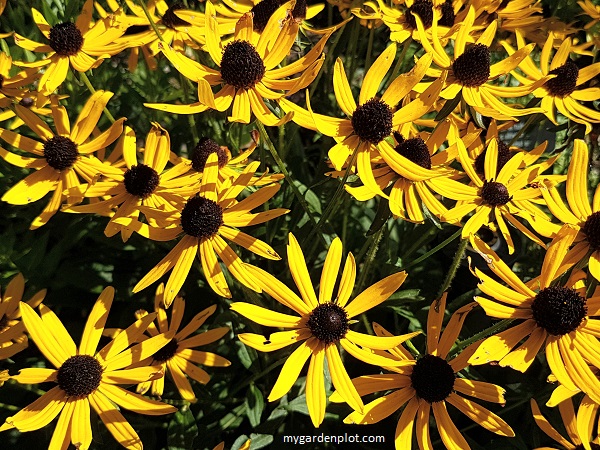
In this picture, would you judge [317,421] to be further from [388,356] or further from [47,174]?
[47,174]

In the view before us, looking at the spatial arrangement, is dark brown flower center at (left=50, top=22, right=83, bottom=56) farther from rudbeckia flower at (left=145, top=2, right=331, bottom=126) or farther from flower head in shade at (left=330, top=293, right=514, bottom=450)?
flower head in shade at (left=330, top=293, right=514, bottom=450)

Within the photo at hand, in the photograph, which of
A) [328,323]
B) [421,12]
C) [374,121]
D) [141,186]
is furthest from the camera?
[421,12]

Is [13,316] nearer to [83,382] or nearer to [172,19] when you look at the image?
[83,382]

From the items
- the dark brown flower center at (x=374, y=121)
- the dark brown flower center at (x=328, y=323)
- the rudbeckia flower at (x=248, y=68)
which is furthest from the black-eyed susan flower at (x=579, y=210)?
the rudbeckia flower at (x=248, y=68)

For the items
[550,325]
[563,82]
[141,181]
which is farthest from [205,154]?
[563,82]

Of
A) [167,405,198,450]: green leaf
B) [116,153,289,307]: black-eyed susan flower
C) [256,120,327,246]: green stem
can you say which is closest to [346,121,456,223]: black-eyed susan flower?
[256,120,327,246]: green stem

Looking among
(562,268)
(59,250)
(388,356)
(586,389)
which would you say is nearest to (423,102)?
(562,268)

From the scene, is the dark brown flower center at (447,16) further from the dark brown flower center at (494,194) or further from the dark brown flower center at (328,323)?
the dark brown flower center at (328,323)
